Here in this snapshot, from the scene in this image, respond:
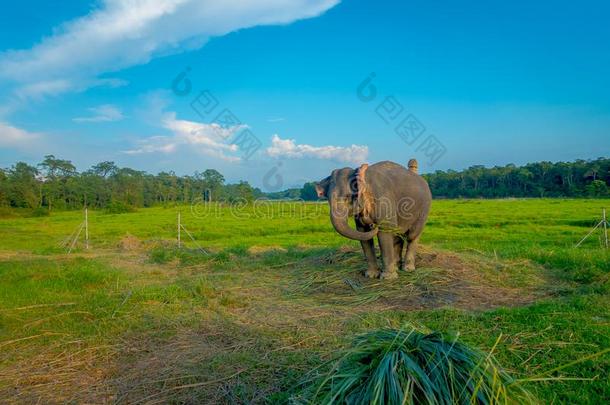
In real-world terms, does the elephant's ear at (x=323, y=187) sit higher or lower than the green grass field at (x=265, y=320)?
higher

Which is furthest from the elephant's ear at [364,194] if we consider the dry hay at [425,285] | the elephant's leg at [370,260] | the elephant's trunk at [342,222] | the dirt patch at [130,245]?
the dirt patch at [130,245]

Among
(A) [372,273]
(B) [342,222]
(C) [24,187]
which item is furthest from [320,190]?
(C) [24,187]

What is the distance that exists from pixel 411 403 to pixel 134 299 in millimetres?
5455

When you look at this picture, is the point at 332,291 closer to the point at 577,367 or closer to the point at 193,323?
the point at 193,323

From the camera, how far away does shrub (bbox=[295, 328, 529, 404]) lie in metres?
2.10

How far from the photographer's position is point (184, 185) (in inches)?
2714

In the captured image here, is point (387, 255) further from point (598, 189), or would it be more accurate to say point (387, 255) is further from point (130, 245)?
point (598, 189)

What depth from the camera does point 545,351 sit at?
154 inches

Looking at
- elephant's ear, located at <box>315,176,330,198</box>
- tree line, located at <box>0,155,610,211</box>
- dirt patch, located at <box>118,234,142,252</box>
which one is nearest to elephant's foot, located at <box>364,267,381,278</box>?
elephant's ear, located at <box>315,176,330,198</box>

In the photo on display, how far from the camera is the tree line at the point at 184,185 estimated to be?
2053 inches

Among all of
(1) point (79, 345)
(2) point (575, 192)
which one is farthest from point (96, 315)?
(2) point (575, 192)

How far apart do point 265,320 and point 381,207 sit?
2.97 metres

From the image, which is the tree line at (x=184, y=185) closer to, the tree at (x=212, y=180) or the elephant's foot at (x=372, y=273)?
the tree at (x=212, y=180)

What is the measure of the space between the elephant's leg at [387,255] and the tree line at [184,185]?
42.3 meters
